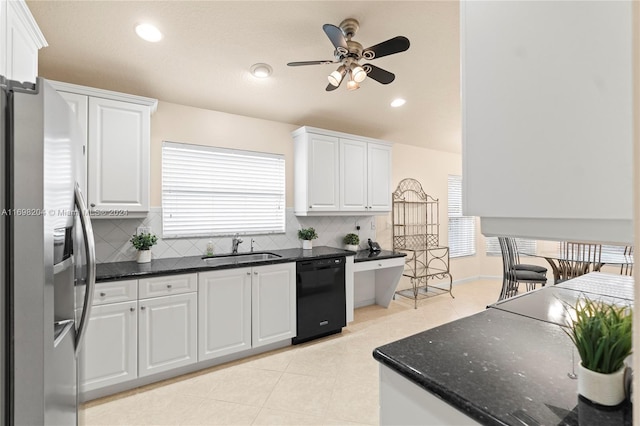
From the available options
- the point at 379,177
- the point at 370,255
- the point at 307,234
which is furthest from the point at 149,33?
the point at 370,255

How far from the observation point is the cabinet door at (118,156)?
8.01 feet

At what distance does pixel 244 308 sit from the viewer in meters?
2.82

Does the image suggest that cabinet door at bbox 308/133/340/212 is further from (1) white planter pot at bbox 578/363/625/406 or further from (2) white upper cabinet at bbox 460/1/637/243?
(1) white planter pot at bbox 578/363/625/406

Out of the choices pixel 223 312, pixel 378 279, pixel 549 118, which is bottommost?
pixel 378 279

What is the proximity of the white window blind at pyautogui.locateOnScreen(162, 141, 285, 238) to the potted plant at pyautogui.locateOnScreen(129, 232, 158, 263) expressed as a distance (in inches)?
11.4

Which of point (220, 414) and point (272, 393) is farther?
point (272, 393)

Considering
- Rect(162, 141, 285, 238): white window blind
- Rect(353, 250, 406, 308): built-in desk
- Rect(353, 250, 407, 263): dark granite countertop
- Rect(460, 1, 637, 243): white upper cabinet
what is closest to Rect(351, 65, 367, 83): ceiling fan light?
Rect(460, 1, 637, 243): white upper cabinet

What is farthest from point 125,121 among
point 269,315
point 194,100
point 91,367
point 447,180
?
point 447,180

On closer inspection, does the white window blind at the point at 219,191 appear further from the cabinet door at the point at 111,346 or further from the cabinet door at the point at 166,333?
the cabinet door at the point at 111,346

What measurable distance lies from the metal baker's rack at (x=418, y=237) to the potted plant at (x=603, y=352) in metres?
4.00

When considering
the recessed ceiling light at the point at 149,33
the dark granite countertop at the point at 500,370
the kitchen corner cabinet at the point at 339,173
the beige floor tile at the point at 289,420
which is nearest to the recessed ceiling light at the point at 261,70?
the recessed ceiling light at the point at 149,33

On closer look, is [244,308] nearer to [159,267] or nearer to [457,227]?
[159,267]

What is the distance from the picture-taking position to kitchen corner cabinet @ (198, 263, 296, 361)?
265 cm

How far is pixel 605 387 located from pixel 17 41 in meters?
2.58
